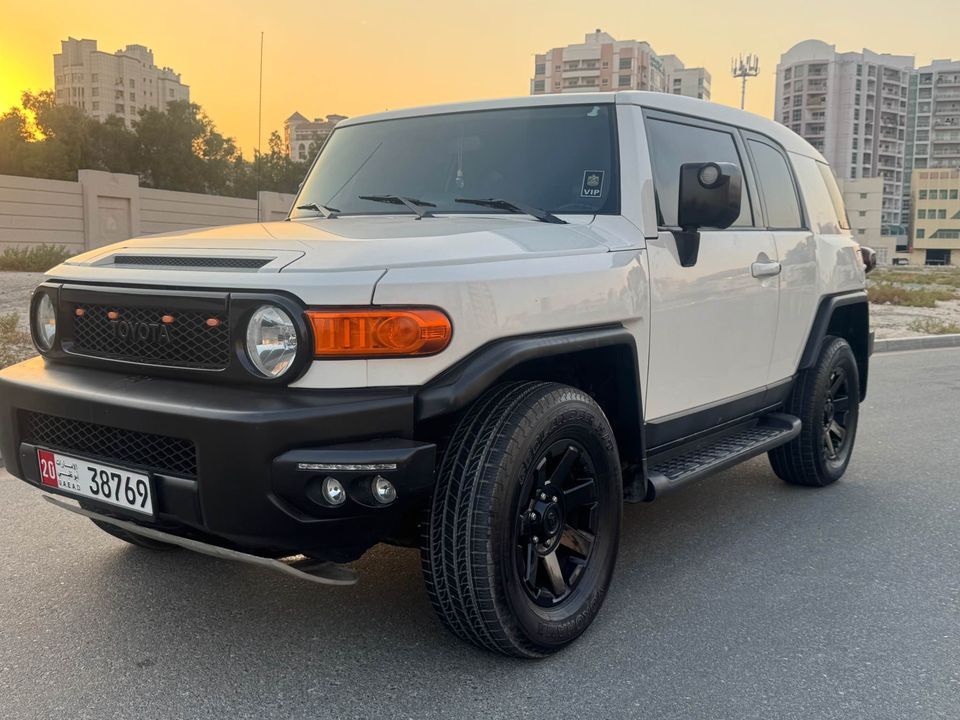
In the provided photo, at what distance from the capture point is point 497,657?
117 inches

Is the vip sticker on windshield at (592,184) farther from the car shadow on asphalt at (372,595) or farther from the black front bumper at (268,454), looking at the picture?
the car shadow on asphalt at (372,595)

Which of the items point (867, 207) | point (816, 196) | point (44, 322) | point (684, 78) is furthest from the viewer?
point (684, 78)

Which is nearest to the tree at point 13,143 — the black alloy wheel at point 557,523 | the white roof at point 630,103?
the white roof at point 630,103

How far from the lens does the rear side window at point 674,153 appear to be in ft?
12.0

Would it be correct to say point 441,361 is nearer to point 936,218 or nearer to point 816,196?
point 816,196

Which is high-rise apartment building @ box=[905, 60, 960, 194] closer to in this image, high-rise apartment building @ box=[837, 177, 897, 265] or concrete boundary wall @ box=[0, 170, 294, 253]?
high-rise apartment building @ box=[837, 177, 897, 265]

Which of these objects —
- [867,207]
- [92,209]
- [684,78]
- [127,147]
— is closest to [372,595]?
[92,209]

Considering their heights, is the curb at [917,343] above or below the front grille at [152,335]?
below

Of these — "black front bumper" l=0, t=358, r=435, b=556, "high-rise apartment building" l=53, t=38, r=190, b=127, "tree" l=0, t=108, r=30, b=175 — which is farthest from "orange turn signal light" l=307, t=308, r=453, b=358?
"high-rise apartment building" l=53, t=38, r=190, b=127

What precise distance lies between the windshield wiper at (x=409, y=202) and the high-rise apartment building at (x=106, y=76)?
127 metres

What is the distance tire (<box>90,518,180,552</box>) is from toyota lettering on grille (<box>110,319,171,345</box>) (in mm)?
1203

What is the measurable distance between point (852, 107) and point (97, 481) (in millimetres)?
153721

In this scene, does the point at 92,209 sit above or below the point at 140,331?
above

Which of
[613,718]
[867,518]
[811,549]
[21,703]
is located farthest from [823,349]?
[21,703]
